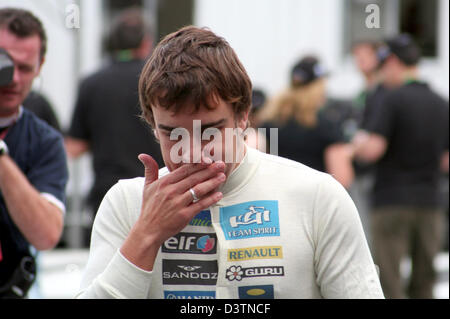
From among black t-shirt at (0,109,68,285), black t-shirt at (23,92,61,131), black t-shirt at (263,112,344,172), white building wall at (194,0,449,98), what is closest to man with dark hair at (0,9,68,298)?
black t-shirt at (0,109,68,285)

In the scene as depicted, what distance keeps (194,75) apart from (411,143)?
3.19 meters

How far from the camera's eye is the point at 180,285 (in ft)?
5.08

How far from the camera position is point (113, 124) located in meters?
3.50

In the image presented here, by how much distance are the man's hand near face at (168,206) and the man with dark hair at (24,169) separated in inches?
32.9

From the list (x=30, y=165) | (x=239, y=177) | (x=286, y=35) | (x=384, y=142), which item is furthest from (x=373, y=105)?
(x=239, y=177)

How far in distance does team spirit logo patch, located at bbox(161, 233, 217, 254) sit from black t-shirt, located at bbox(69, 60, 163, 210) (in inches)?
69.5

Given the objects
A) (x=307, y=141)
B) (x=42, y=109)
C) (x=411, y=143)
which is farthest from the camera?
(x=411, y=143)

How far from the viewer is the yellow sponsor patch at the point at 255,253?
1516mm

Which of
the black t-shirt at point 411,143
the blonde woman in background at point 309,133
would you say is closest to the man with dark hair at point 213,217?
the blonde woman in background at point 309,133

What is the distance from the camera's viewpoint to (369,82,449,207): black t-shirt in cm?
436

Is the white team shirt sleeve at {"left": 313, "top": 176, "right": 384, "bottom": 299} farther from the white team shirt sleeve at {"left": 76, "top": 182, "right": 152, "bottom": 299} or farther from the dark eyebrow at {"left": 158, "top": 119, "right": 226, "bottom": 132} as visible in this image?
the white team shirt sleeve at {"left": 76, "top": 182, "right": 152, "bottom": 299}

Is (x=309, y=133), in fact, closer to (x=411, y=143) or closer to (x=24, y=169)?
(x=411, y=143)
